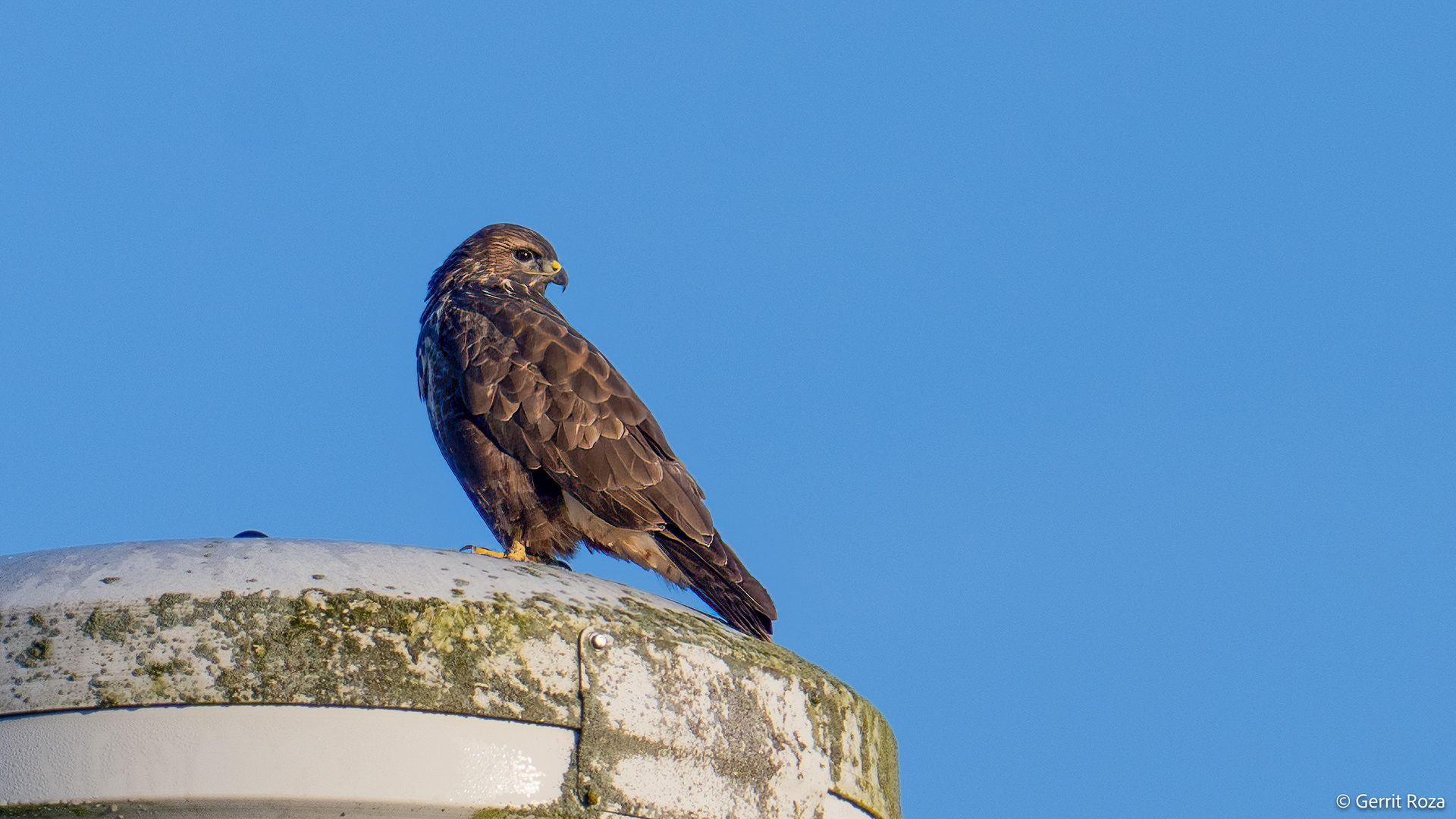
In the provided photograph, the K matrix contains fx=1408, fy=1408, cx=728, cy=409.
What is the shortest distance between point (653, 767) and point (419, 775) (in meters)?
0.46

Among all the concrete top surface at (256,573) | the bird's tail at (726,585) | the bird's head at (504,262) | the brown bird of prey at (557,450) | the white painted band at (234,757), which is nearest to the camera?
the white painted band at (234,757)

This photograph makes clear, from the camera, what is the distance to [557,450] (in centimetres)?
500

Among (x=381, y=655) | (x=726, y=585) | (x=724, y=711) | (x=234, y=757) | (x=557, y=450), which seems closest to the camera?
(x=234, y=757)

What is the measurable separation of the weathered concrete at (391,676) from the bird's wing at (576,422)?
1.67m

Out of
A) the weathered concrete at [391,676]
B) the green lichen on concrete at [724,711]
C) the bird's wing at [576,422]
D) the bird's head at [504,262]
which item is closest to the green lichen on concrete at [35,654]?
the weathered concrete at [391,676]

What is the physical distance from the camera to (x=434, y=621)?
2.74 metres

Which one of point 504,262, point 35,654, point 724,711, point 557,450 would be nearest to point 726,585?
point 557,450

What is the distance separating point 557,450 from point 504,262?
187cm

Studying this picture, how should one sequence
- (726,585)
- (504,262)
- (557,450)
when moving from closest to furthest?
(726,585), (557,450), (504,262)

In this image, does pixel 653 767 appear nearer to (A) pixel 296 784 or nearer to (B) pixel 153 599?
(A) pixel 296 784

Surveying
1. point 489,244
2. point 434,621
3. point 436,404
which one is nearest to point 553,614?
point 434,621

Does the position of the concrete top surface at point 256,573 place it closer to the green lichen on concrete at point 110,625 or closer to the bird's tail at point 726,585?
the green lichen on concrete at point 110,625

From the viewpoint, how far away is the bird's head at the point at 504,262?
6395 mm

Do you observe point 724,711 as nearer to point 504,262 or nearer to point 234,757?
point 234,757
